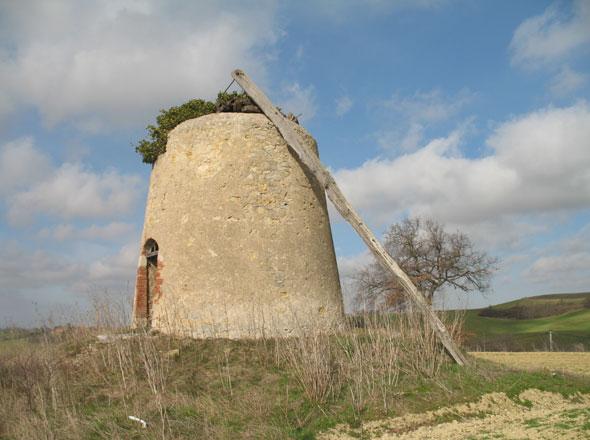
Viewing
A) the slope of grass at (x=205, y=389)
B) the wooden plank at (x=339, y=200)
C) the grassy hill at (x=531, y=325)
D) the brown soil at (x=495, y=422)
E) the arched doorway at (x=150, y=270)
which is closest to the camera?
the brown soil at (x=495, y=422)

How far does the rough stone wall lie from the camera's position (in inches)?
334

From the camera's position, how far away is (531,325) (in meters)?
29.2

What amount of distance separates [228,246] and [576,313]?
29.1 m

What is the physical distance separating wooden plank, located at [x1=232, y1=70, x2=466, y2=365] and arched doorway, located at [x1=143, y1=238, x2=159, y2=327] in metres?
3.47

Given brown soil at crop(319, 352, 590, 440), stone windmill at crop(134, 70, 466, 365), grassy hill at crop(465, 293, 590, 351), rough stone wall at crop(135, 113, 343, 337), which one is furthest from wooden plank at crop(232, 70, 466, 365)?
grassy hill at crop(465, 293, 590, 351)

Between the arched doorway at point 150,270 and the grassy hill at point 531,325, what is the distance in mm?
15094

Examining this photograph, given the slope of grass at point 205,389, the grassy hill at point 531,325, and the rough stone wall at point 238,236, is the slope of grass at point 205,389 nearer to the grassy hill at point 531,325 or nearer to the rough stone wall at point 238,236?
the rough stone wall at point 238,236

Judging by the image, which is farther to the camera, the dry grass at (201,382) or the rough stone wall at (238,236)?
the rough stone wall at (238,236)

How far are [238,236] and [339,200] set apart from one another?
2022 mm

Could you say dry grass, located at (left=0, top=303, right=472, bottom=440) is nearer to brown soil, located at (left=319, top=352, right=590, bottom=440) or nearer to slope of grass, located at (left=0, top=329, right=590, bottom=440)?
slope of grass, located at (left=0, top=329, right=590, bottom=440)

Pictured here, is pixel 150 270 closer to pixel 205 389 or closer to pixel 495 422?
pixel 205 389

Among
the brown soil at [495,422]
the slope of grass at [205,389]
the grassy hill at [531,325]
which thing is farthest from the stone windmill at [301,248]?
the grassy hill at [531,325]

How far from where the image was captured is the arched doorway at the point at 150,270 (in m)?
9.98

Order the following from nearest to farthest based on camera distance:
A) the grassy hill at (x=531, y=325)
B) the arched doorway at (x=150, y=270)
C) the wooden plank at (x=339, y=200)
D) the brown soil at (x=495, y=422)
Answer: the brown soil at (x=495, y=422), the wooden plank at (x=339, y=200), the arched doorway at (x=150, y=270), the grassy hill at (x=531, y=325)
